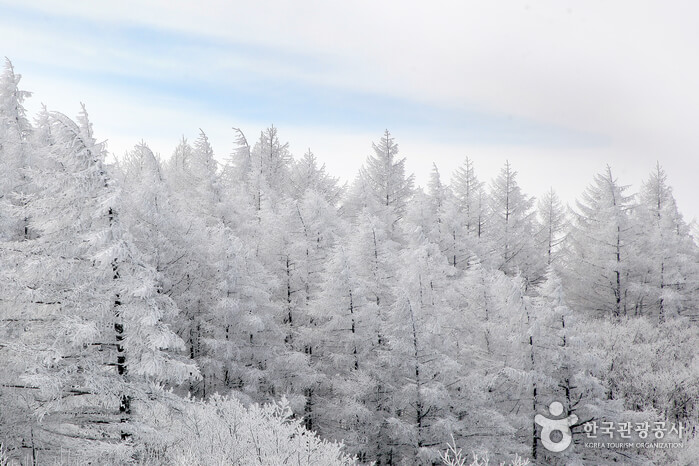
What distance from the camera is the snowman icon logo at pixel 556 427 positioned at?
642 inches

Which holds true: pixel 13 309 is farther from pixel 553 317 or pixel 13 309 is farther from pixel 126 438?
pixel 553 317

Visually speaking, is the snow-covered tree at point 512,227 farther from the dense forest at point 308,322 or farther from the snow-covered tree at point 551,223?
the snow-covered tree at point 551,223

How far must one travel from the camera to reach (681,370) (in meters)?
22.0

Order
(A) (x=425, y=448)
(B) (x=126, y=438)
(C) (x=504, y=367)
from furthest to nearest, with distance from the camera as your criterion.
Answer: (C) (x=504, y=367) → (A) (x=425, y=448) → (B) (x=126, y=438)

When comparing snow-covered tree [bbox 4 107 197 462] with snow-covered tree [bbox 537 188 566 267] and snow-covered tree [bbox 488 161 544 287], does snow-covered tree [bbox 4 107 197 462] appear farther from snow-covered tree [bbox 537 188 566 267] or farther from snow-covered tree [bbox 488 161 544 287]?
snow-covered tree [bbox 537 188 566 267]

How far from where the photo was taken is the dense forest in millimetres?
9289

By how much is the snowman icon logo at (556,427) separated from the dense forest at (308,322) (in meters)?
0.30

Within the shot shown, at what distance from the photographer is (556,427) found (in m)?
16.4

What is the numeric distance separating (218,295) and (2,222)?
24.4 feet

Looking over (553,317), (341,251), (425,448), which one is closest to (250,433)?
(425,448)

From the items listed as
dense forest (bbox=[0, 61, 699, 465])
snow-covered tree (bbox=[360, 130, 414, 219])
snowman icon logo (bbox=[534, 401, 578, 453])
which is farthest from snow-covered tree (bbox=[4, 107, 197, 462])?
snow-covered tree (bbox=[360, 130, 414, 219])

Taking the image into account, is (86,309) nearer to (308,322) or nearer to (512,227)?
(308,322)

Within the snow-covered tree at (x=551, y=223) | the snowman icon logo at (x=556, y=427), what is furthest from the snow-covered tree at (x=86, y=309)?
the snow-covered tree at (x=551, y=223)

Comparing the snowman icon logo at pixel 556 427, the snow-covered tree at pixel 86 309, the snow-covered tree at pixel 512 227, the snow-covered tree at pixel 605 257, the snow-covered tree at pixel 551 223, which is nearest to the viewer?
the snow-covered tree at pixel 86 309
